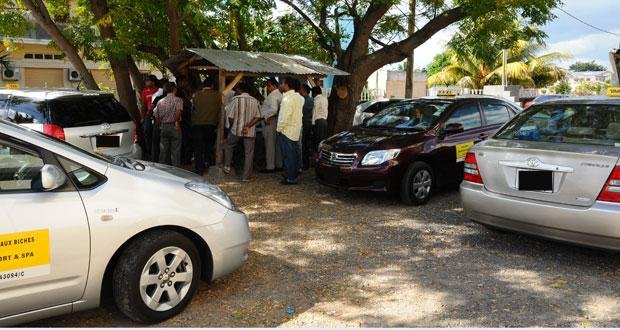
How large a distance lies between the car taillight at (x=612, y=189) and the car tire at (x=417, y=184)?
3.07 m

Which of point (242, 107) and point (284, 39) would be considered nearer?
point (242, 107)

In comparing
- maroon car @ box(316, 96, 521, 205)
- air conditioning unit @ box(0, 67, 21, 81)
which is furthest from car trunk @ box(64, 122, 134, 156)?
air conditioning unit @ box(0, 67, 21, 81)

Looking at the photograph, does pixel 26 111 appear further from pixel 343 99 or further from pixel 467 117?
pixel 343 99

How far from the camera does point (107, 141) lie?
7.32 m

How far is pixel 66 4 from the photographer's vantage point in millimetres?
13711

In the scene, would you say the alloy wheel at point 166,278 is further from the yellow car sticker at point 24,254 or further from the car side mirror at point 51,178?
the car side mirror at point 51,178

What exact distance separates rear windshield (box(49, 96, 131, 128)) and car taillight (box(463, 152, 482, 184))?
4759mm

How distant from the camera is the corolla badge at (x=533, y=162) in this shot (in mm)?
4883

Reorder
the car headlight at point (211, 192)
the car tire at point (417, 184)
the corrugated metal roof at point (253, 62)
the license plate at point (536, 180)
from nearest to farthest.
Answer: the car headlight at point (211, 192) → the license plate at point (536, 180) → the car tire at point (417, 184) → the corrugated metal roof at point (253, 62)

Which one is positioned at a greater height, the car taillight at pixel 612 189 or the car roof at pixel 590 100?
the car roof at pixel 590 100

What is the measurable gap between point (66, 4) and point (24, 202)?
12.1 m

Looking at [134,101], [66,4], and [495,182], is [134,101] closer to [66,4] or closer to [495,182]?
[66,4]

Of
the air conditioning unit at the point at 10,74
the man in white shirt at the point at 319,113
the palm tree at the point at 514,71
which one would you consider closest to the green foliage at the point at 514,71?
the palm tree at the point at 514,71

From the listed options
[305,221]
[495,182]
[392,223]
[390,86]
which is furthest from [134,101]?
[390,86]
